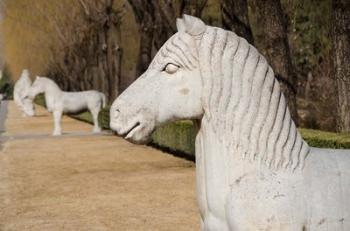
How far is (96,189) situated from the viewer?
10.6m

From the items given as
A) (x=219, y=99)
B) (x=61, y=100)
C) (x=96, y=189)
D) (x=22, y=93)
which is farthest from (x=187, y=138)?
(x=22, y=93)

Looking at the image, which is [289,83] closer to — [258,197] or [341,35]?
[341,35]

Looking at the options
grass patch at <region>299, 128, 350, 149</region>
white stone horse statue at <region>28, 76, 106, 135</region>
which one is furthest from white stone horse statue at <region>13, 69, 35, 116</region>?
grass patch at <region>299, 128, 350, 149</region>

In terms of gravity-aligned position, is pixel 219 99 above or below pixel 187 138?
above

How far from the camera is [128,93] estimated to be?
2730 millimetres

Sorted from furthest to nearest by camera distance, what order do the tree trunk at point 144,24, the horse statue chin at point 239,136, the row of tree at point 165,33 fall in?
the tree trunk at point 144,24
the row of tree at point 165,33
the horse statue chin at point 239,136

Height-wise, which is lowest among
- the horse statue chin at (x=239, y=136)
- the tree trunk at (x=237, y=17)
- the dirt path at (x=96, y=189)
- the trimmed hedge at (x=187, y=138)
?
the dirt path at (x=96, y=189)

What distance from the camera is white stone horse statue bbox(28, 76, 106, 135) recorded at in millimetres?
22922

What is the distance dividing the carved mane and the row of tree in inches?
236

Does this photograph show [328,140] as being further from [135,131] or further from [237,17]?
[135,131]

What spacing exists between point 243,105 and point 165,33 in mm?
16061

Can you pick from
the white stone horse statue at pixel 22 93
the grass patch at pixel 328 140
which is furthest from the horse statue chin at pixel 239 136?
the white stone horse statue at pixel 22 93

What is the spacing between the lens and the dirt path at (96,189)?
25.8 ft

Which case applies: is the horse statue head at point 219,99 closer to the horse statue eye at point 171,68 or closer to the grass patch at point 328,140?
the horse statue eye at point 171,68
